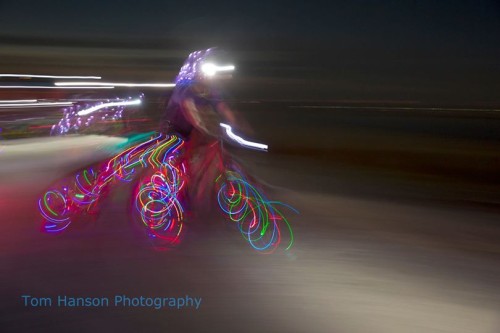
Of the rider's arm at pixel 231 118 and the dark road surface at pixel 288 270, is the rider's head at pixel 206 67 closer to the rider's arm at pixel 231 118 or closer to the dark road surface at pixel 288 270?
the rider's arm at pixel 231 118

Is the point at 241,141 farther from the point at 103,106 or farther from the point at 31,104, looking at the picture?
the point at 31,104

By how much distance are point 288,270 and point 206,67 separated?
2530 millimetres

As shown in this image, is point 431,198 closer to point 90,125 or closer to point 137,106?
point 137,106

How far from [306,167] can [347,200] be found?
477cm

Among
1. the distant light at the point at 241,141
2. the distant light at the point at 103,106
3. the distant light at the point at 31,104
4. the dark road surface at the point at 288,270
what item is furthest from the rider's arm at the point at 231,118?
the distant light at the point at 31,104

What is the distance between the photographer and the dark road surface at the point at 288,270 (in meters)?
4.18

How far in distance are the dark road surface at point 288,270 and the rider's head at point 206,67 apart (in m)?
1.53

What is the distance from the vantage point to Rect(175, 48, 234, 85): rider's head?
6.91m

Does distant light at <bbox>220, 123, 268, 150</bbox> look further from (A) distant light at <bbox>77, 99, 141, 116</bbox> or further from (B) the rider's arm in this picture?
(A) distant light at <bbox>77, 99, 141, 116</bbox>

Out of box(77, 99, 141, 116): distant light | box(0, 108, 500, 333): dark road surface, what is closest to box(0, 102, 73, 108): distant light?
box(77, 99, 141, 116): distant light

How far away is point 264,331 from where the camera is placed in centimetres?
393

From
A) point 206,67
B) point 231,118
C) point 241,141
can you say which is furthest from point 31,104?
point 241,141

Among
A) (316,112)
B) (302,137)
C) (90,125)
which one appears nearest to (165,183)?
(90,125)

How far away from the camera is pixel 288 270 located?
551cm
